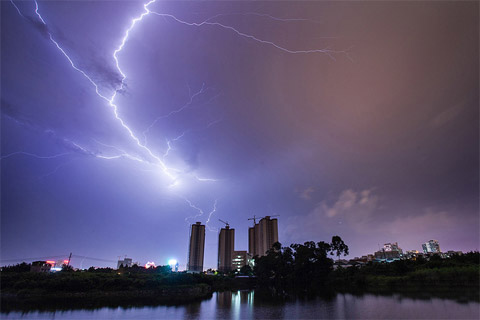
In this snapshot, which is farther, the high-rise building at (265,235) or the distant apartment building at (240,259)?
the distant apartment building at (240,259)

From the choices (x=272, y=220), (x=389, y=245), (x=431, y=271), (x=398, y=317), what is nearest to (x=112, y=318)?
(x=398, y=317)

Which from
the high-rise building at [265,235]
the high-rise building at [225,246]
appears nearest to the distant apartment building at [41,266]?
the high-rise building at [225,246]

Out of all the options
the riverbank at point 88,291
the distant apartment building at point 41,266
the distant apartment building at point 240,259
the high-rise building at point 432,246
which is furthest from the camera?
the high-rise building at point 432,246

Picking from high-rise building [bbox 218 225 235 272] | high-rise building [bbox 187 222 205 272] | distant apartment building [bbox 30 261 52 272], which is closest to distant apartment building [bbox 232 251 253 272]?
high-rise building [bbox 218 225 235 272]

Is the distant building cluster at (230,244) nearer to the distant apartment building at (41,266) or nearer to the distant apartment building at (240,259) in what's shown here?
the distant apartment building at (240,259)

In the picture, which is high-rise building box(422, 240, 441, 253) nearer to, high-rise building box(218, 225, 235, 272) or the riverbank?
high-rise building box(218, 225, 235, 272)
